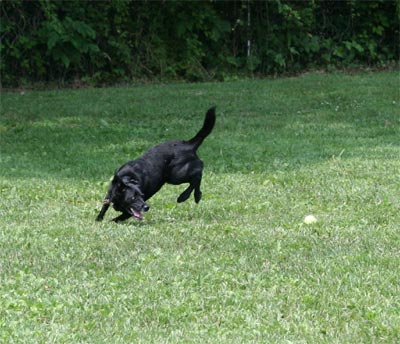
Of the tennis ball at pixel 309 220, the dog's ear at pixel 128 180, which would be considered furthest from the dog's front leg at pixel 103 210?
the tennis ball at pixel 309 220

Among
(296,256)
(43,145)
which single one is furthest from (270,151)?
(296,256)

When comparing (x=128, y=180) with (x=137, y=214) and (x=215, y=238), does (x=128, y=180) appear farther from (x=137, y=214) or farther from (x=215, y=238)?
(x=215, y=238)

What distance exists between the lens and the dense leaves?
19328mm

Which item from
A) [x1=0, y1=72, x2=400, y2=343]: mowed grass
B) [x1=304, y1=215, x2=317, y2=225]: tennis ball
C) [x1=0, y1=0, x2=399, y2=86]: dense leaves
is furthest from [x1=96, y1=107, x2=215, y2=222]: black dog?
[x1=0, y1=0, x2=399, y2=86]: dense leaves

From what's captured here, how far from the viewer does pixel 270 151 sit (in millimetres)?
10922

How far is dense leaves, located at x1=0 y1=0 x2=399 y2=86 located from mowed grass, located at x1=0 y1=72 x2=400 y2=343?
5654 millimetres

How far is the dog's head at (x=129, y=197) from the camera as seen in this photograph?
7137 mm

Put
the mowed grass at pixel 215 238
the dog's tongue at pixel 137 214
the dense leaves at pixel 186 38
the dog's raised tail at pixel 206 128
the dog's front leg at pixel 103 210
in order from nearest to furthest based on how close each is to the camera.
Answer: the mowed grass at pixel 215 238 → the dog's tongue at pixel 137 214 → the dog's front leg at pixel 103 210 → the dog's raised tail at pixel 206 128 → the dense leaves at pixel 186 38

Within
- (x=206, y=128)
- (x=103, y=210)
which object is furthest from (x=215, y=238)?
(x=206, y=128)

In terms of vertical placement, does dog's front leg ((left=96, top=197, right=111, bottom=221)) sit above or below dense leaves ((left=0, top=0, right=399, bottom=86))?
above

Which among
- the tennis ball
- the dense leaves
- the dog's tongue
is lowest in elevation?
the dense leaves

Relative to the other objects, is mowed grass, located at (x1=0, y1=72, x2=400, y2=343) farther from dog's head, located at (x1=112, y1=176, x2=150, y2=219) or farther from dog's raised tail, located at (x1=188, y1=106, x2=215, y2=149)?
dog's raised tail, located at (x1=188, y1=106, x2=215, y2=149)

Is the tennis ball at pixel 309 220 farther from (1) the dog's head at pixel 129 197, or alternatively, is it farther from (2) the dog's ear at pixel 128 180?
(2) the dog's ear at pixel 128 180

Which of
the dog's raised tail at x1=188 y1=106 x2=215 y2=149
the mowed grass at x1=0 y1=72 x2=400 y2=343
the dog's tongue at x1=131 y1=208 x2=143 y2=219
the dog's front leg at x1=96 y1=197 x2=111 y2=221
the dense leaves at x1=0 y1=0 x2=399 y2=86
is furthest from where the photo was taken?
the dense leaves at x1=0 y1=0 x2=399 y2=86
